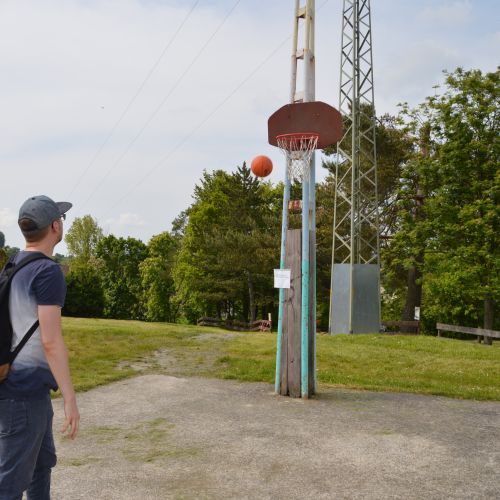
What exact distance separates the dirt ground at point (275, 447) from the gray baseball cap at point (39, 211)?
2.49 metres

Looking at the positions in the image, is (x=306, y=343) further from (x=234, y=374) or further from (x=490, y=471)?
(x=490, y=471)

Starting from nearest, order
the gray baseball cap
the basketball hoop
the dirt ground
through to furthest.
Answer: the gray baseball cap → the dirt ground → the basketball hoop

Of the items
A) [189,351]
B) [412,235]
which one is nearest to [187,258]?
[412,235]

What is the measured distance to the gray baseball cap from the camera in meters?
3.22

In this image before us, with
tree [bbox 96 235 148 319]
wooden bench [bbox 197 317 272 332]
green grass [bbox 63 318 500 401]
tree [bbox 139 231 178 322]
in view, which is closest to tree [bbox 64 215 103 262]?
tree [bbox 96 235 148 319]

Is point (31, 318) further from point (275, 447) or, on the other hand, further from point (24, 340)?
point (275, 447)

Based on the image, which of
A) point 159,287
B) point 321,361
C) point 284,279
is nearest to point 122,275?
point 159,287

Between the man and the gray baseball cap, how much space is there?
0.17 feet

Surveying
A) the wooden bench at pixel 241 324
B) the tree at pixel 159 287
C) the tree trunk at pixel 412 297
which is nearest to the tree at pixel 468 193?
the tree trunk at pixel 412 297

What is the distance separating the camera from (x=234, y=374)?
9875 millimetres

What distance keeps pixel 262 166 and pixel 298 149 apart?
3.52 ft

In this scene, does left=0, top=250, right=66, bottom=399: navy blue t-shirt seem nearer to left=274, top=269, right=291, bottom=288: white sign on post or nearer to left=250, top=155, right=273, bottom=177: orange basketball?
left=274, top=269, right=291, bottom=288: white sign on post

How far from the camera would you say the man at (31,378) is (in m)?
2.97

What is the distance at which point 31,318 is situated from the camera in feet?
10.1
